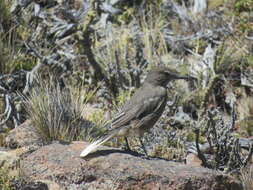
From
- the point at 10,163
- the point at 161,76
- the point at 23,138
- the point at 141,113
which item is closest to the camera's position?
the point at 10,163

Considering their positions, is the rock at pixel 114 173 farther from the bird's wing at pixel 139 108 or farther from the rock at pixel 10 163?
the bird's wing at pixel 139 108

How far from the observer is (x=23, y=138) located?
7734 mm

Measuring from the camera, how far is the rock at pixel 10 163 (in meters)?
6.27

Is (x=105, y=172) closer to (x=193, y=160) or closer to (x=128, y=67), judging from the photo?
(x=193, y=160)

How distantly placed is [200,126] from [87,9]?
10.8 ft

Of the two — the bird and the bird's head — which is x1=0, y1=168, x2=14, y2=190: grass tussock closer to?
the bird

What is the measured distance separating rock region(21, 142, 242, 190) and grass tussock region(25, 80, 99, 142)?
142 centimetres

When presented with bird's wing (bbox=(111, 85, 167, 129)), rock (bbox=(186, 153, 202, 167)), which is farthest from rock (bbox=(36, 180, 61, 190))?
rock (bbox=(186, 153, 202, 167))

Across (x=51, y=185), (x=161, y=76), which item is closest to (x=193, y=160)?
(x=161, y=76)

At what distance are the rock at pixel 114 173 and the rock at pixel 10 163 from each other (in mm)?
118

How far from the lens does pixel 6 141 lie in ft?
25.2

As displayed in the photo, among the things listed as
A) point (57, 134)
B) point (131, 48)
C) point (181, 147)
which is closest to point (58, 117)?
point (57, 134)

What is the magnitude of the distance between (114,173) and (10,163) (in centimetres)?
122

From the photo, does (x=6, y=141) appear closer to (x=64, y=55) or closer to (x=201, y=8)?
(x=64, y=55)
